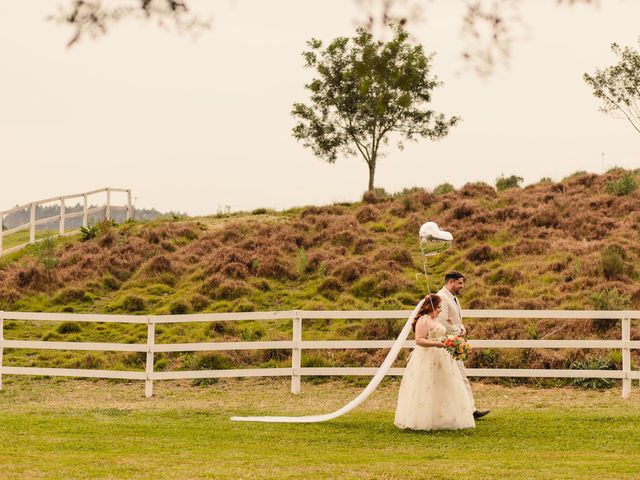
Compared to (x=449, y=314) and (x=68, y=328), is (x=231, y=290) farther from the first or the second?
(x=449, y=314)

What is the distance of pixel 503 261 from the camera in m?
28.5

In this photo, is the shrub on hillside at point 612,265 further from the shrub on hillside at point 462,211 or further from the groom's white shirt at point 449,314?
the groom's white shirt at point 449,314

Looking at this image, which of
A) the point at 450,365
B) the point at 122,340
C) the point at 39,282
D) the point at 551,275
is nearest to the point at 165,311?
the point at 122,340

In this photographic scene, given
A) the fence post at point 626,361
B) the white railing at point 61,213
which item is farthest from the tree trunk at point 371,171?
the fence post at point 626,361

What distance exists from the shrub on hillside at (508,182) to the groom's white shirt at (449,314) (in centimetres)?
2886

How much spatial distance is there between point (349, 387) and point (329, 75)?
28046 mm

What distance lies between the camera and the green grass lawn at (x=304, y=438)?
9844mm

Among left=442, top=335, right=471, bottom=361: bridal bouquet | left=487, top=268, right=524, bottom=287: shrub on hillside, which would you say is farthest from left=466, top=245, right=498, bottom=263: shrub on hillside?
left=442, top=335, right=471, bottom=361: bridal bouquet

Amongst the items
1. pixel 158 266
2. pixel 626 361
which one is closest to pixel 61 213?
pixel 158 266

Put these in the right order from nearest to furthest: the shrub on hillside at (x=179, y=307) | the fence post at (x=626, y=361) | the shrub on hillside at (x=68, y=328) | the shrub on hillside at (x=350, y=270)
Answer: the fence post at (x=626, y=361) < the shrub on hillside at (x=68, y=328) < the shrub on hillside at (x=179, y=307) < the shrub on hillside at (x=350, y=270)

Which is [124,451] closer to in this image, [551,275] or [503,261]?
[551,275]

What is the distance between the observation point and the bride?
12.2 m

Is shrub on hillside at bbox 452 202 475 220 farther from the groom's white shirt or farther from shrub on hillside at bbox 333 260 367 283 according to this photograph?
the groom's white shirt

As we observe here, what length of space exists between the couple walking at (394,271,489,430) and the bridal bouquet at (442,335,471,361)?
11 cm
